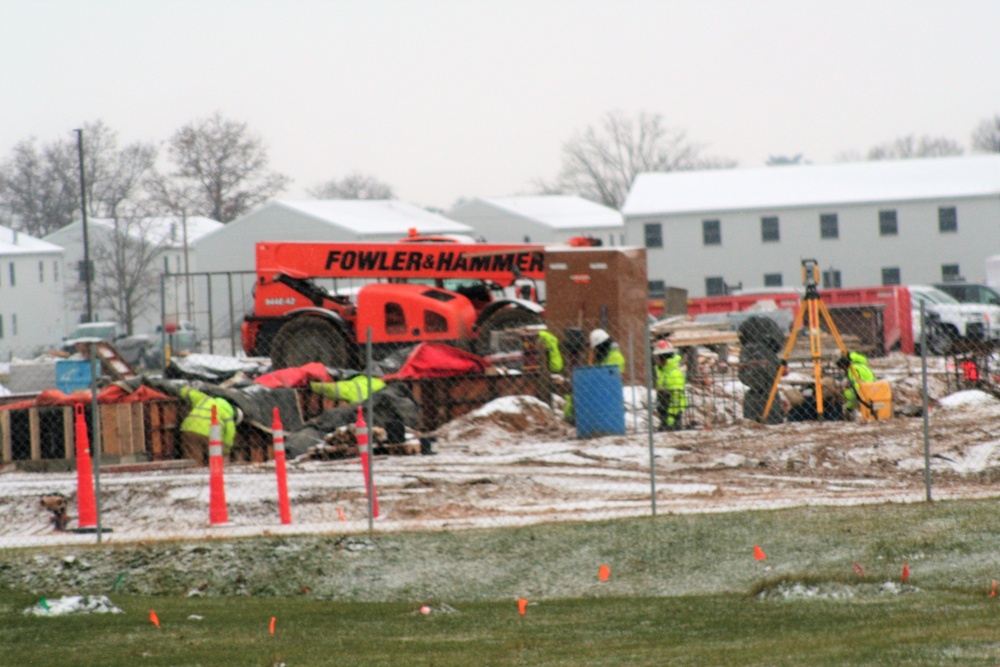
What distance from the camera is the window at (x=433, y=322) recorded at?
23828mm

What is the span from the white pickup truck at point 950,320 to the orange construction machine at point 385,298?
12483 mm

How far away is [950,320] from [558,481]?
78.7 feet

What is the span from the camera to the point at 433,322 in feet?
78.3

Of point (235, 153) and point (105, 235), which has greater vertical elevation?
point (235, 153)

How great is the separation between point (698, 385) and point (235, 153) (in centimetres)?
6854

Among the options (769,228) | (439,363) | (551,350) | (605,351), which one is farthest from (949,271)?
(605,351)

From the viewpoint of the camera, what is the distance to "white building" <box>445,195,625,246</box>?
84.6 metres

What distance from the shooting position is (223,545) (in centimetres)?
1201

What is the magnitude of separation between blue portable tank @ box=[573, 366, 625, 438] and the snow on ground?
0.32 metres

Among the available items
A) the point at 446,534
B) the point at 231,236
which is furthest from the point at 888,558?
the point at 231,236

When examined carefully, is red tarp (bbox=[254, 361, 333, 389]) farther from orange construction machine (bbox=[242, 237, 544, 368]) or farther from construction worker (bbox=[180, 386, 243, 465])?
orange construction machine (bbox=[242, 237, 544, 368])

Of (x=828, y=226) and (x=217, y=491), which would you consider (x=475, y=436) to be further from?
(x=828, y=226)

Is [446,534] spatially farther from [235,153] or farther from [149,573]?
[235,153]

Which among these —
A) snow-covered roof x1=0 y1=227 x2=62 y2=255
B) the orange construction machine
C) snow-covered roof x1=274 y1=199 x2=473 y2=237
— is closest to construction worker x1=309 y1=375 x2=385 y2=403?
the orange construction machine
